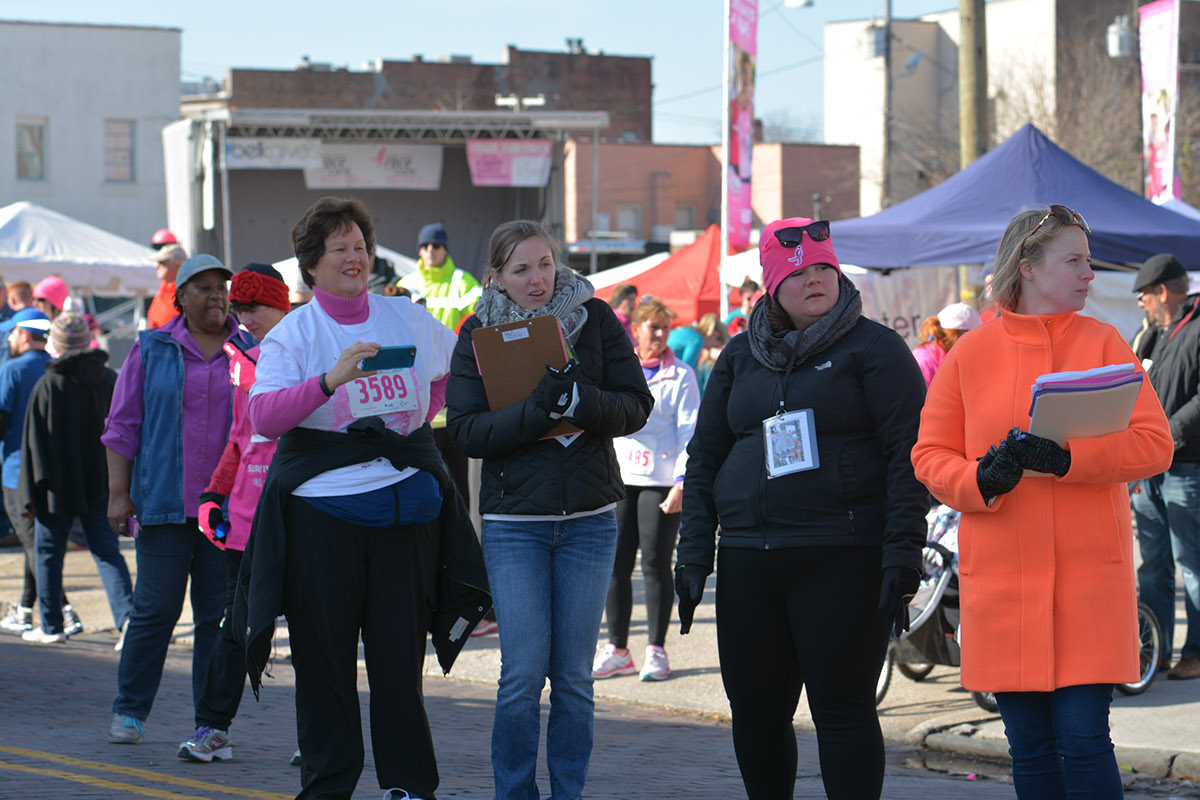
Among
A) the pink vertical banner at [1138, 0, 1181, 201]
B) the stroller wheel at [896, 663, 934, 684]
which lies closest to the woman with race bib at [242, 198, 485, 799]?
the stroller wheel at [896, 663, 934, 684]

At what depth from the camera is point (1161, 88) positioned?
51.0ft

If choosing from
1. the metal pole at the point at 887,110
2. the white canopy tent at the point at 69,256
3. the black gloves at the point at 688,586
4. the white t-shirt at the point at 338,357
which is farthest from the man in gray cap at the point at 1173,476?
the metal pole at the point at 887,110

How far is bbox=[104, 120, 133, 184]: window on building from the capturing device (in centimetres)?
4080

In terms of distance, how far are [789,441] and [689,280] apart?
16276 mm

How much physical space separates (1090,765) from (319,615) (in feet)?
7.63

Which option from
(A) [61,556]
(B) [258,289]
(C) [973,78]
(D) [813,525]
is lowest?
(A) [61,556]

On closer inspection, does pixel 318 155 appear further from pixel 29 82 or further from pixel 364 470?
pixel 364 470

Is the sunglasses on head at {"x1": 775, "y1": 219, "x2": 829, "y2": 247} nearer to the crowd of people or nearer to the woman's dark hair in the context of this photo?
the crowd of people

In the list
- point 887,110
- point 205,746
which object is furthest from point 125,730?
point 887,110

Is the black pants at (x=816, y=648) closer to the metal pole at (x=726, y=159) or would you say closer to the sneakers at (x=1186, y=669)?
the sneakers at (x=1186, y=669)

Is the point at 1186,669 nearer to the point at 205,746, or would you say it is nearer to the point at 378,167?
the point at 205,746

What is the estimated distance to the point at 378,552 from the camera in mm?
4535

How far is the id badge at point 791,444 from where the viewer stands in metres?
4.15

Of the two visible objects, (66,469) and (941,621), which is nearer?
(941,621)
